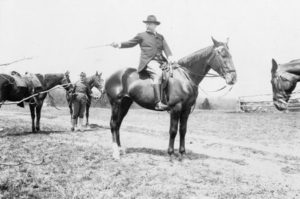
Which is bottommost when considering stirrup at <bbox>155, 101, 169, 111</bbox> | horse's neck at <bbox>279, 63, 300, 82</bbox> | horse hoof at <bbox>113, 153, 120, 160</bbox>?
horse hoof at <bbox>113, 153, 120, 160</bbox>

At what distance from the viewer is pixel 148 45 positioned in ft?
30.2

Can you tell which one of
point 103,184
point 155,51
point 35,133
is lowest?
point 35,133

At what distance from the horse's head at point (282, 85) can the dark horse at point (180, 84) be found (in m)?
0.97

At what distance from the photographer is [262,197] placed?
6031 millimetres

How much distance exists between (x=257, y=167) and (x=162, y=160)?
241cm

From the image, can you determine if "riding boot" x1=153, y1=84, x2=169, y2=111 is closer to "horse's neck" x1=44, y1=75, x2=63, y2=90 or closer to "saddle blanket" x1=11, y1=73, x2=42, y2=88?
"saddle blanket" x1=11, y1=73, x2=42, y2=88

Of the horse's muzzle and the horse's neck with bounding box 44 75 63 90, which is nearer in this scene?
the horse's muzzle

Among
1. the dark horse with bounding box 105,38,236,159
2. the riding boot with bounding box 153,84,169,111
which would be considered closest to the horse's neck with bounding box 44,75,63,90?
the dark horse with bounding box 105,38,236,159

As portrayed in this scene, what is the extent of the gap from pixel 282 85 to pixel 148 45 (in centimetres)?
350

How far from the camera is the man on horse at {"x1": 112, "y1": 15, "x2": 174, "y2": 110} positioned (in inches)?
355

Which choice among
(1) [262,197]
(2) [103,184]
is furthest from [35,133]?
(1) [262,197]

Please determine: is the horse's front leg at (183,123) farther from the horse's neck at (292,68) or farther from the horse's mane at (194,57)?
the horse's neck at (292,68)

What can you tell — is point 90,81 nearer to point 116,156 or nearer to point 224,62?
point 116,156

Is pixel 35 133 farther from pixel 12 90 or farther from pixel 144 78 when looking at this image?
pixel 144 78
